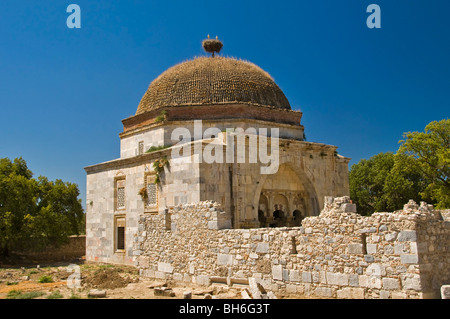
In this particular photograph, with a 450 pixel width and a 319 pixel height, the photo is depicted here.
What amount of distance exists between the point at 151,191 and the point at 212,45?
869 cm

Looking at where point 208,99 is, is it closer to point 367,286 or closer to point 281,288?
point 281,288

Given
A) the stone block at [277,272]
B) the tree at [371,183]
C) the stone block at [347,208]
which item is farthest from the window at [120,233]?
the tree at [371,183]

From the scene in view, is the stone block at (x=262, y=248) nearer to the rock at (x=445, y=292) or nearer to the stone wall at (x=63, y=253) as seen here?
the rock at (x=445, y=292)

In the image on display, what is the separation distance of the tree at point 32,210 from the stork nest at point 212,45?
9.67 m

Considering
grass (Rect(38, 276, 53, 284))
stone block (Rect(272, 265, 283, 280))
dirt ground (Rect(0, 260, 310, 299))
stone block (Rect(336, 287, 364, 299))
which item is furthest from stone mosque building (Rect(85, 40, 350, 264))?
stone block (Rect(336, 287, 364, 299))

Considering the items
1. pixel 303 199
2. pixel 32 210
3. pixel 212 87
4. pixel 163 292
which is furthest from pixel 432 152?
pixel 32 210

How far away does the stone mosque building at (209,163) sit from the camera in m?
14.5

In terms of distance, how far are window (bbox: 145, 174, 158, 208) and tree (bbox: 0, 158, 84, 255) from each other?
6449 millimetres

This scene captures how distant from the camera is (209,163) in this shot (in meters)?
14.1

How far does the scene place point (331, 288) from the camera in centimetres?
796

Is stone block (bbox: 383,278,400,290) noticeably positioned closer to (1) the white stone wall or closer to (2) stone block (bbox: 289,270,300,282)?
(2) stone block (bbox: 289,270,300,282)

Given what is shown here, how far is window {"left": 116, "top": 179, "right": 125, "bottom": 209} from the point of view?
17.7 m

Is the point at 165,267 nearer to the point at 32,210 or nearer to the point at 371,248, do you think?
the point at 371,248
